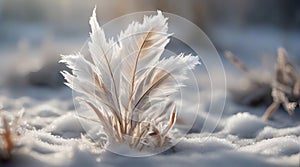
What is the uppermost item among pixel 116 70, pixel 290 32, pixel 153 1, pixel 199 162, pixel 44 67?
pixel 153 1

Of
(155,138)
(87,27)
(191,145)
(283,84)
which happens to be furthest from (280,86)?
(87,27)

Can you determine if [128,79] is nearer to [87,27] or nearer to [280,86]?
[280,86]

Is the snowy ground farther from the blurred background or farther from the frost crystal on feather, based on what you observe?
the blurred background

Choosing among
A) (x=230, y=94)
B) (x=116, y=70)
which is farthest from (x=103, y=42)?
(x=230, y=94)

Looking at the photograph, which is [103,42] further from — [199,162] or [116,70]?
[199,162]

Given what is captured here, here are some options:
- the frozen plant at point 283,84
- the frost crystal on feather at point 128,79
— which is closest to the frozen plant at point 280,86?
the frozen plant at point 283,84

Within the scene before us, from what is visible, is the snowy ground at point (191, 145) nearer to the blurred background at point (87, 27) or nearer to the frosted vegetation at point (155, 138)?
the frosted vegetation at point (155, 138)

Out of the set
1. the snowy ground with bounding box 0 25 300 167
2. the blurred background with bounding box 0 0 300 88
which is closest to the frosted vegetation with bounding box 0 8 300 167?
the snowy ground with bounding box 0 25 300 167
